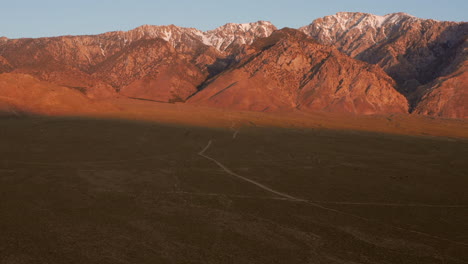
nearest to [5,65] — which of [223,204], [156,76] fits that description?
[156,76]

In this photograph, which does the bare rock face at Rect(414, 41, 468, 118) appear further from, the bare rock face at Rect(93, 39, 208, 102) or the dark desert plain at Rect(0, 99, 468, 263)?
the dark desert plain at Rect(0, 99, 468, 263)

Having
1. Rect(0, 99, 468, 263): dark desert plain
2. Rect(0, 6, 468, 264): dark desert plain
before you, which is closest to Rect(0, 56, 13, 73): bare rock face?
Rect(0, 6, 468, 264): dark desert plain

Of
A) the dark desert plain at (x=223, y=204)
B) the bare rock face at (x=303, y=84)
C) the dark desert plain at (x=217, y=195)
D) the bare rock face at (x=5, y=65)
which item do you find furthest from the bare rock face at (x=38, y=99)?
the bare rock face at (x=5, y=65)

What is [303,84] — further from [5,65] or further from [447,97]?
[5,65]

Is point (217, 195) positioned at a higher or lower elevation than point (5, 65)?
lower

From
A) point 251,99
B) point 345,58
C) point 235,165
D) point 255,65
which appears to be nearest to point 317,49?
point 345,58

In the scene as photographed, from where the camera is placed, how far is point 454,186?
29.5m

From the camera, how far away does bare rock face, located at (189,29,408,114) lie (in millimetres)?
138000

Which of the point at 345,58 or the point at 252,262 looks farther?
the point at 345,58

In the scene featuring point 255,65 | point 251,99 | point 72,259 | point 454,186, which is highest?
point 255,65

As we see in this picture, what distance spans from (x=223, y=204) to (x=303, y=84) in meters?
133

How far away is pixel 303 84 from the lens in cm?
15075

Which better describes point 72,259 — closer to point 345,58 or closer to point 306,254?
point 306,254

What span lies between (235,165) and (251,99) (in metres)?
102
